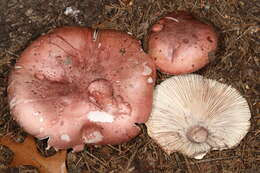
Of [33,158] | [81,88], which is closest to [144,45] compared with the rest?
[81,88]

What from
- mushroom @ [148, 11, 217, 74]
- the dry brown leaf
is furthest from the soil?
mushroom @ [148, 11, 217, 74]

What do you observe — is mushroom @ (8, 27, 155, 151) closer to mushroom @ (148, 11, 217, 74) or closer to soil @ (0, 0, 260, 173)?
mushroom @ (148, 11, 217, 74)

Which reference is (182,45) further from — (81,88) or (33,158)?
(33,158)

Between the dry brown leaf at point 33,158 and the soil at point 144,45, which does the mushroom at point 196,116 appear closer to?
the soil at point 144,45

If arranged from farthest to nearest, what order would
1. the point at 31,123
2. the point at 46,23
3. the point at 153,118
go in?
the point at 46,23 < the point at 153,118 < the point at 31,123

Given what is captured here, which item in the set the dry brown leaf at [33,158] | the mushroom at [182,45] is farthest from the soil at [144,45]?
the mushroom at [182,45]

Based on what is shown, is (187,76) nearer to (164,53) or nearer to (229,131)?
(164,53)

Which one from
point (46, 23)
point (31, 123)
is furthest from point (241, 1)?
point (31, 123)
